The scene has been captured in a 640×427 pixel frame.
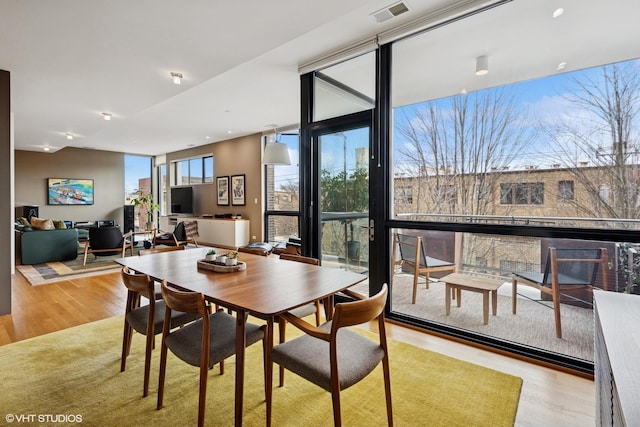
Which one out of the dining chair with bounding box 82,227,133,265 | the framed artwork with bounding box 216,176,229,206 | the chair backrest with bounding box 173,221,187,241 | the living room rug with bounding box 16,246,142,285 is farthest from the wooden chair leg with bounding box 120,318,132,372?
the framed artwork with bounding box 216,176,229,206

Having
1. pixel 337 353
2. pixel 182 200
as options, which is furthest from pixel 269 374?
pixel 182 200

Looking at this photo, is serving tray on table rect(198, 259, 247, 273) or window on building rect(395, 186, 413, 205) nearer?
serving tray on table rect(198, 259, 247, 273)

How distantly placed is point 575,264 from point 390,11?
7.95 ft

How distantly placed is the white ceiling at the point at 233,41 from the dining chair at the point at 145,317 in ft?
5.91

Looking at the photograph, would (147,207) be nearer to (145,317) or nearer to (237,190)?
(237,190)

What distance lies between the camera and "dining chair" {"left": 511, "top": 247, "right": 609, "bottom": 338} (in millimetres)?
2225

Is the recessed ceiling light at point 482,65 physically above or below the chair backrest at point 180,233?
above

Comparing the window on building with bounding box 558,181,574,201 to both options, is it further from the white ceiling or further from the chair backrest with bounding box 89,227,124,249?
the chair backrest with bounding box 89,227,124,249

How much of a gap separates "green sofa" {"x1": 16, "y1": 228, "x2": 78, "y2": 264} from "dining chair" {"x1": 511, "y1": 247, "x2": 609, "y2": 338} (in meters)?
7.26

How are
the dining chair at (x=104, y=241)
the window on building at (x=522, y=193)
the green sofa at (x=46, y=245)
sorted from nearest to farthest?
1. the window on building at (x=522, y=193)
2. the green sofa at (x=46, y=245)
3. the dining chair at (x=104, y=241)

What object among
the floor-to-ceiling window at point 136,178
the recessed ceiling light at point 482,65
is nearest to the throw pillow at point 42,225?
the floor-to-ceiling window at point 136,178

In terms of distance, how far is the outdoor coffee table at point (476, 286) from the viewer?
107 inches

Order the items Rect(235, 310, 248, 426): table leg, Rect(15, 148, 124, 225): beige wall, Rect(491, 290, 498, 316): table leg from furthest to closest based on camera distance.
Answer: Rect(15, 148, 124, 225): beige wall → Rect(491, 290, 498, 316): table leg → Rect(235, 310, 248, 426): table leg

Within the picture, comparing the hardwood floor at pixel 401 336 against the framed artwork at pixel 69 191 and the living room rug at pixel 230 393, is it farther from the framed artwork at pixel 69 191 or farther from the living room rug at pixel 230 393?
the framed artwork at pixel 69 191
